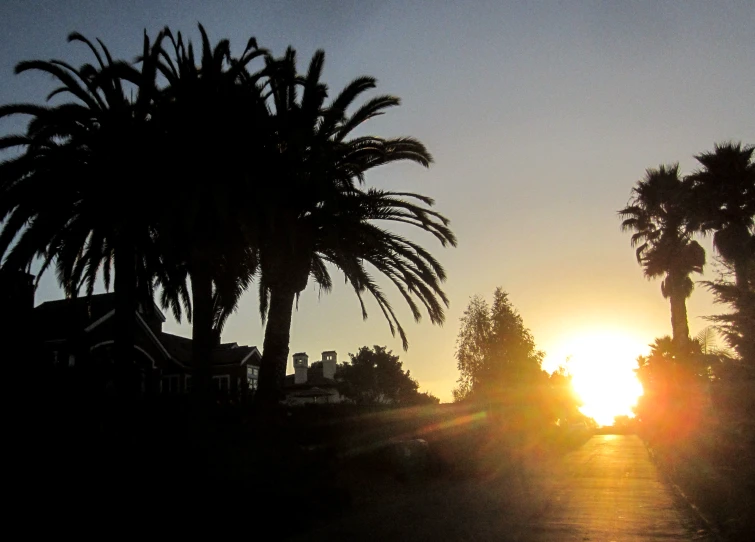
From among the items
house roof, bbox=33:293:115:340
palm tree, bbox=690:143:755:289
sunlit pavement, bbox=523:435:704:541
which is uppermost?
palm tree, bbox=690:143:755:289

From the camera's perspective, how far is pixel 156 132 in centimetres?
1552

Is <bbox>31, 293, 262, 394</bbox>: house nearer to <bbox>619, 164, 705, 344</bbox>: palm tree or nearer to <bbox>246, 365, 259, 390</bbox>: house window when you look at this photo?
<bbox>246, 365, 259, 390</bbox>: house window

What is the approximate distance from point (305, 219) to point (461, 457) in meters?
10.5

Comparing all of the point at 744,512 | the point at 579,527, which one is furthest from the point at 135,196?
the point at 744,512

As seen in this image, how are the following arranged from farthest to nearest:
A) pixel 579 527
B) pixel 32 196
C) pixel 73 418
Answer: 1. pixel 32 196
2. pixel 579 527
3. pixel 73 418

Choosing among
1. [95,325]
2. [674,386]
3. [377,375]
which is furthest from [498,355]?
[377,375]

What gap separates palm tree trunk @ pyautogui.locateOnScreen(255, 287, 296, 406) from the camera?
17969mm

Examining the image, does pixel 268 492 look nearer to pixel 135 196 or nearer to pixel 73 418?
pixel 73 418

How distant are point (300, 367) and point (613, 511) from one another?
138ft

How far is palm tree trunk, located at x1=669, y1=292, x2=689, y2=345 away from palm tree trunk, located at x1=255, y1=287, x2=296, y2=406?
22875 mm

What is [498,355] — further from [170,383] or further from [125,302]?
[125,302]

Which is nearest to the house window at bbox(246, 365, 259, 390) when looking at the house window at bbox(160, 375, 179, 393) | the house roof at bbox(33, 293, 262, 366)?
the house roof at bbox(33, 293, 262, 366)

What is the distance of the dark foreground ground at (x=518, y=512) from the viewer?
35.1 feet

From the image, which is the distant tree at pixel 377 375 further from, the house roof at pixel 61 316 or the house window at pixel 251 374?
the house roof at pixel 61 316
